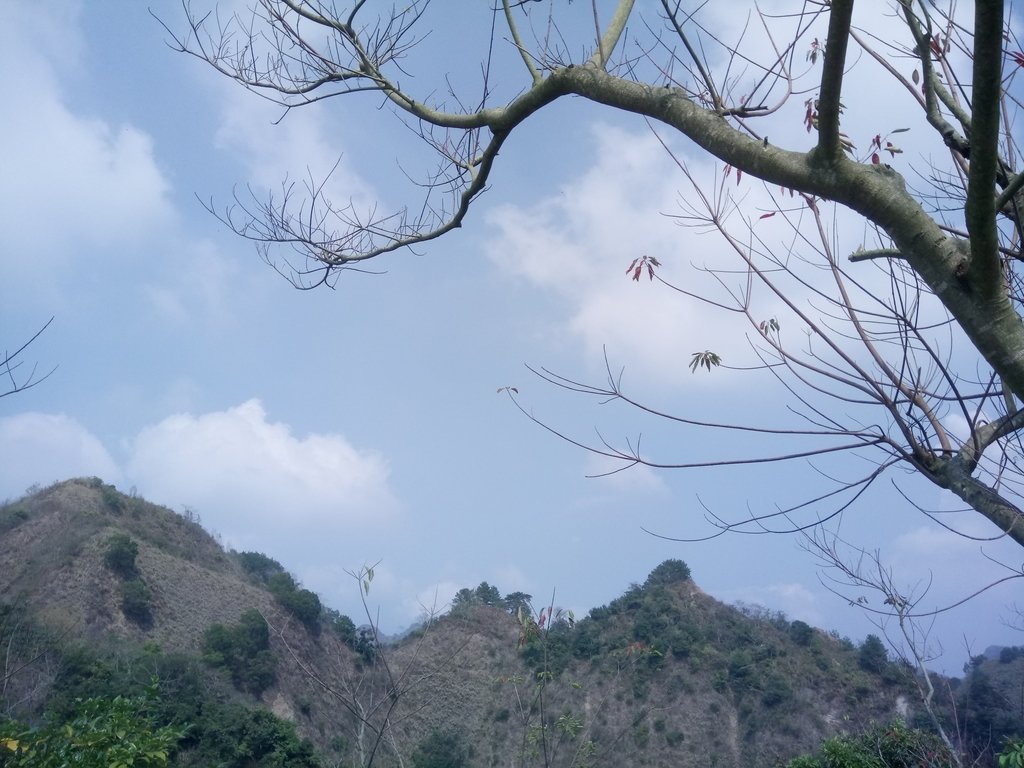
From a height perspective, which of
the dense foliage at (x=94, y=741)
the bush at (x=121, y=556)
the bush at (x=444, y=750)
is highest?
the bush at (x=121, y=556)

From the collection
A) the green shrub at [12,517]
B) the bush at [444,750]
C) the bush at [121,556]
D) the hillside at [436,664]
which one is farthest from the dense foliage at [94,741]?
the green shrub at [12,517]

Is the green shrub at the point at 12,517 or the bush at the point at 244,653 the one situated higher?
the green shrub at the point at 12,517

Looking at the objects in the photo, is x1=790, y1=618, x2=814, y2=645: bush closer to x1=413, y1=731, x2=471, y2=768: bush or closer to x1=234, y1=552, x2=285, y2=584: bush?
x1=413, y1=731, x2=471, y2=768: bush

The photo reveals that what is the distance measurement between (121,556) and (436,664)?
34.1ft

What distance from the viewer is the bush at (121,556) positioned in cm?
1392

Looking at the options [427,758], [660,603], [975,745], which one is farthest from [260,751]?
[975,745]

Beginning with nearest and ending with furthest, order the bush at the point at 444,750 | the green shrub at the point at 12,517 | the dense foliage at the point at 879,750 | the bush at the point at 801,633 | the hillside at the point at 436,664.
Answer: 1. the hillside at the point at 436,664
2. the dense foliage at the point at 879,750
3. the bush at the point at 444,750
4. the bush at the point at 801,633
5. the green shrub at the point at 12,517

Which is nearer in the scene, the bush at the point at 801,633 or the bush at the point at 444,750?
the bush at the point at 444,750

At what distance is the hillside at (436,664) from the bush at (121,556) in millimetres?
34

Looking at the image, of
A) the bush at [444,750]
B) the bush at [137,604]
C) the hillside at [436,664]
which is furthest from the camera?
the bush at [137,604]

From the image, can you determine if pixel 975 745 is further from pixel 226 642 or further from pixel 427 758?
pixel 226 642

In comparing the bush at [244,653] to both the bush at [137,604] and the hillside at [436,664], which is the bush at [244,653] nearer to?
the hillside at [436,664]

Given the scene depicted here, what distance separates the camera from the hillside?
18.0 feet

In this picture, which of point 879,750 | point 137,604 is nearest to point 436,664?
point 879,750
